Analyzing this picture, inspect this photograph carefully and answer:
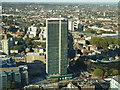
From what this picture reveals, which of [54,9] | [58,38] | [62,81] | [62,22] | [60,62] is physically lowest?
[62,81]

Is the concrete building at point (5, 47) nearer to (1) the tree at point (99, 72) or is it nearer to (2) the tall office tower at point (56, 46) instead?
(2) the tall office tower at point (56, 46)

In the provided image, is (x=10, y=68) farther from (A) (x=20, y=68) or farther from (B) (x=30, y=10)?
(B) (x=30, y=10)

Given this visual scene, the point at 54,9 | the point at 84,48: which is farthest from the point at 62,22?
the point at 54,9

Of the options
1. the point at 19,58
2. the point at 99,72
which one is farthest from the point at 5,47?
the point at 99,72

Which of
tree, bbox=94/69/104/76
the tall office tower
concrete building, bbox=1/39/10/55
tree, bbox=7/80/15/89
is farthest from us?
concrete building, bbox=1/39/10/55

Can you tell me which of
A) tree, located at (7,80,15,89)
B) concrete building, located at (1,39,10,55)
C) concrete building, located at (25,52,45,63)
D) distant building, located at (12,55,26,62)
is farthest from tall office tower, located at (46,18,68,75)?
concrete building, located at (1,39,10,55)

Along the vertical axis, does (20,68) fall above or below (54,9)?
below

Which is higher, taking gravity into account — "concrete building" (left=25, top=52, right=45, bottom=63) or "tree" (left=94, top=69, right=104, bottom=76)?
"concrete building" (left=25, top=52, right=45, bottom=63)

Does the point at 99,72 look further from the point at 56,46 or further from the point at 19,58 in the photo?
the point at 19,58

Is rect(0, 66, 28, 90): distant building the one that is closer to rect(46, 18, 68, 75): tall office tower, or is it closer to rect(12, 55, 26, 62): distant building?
rect(46, 18, 68, 75): tall office tower
